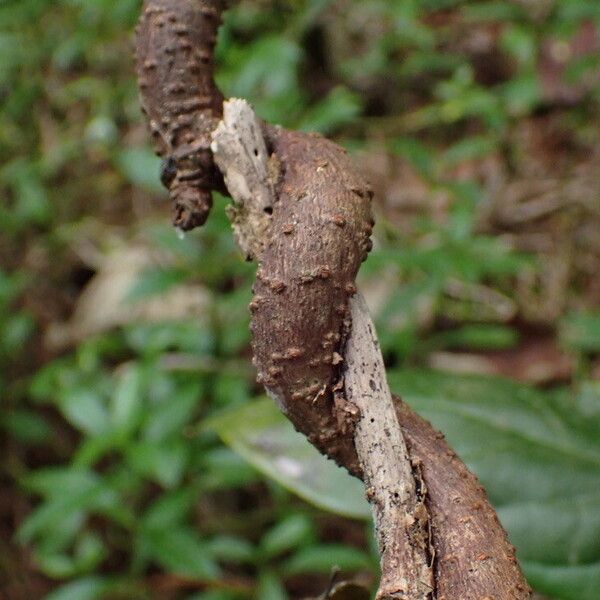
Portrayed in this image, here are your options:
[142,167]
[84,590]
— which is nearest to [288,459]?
[84,590]

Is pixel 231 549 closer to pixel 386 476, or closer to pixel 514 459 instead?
pixel 514 459

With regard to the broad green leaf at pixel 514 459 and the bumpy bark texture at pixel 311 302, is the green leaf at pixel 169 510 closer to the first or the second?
the broad green leaf at pixel 514 459

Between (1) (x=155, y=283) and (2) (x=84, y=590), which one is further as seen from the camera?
(1) (x=155, y=283)

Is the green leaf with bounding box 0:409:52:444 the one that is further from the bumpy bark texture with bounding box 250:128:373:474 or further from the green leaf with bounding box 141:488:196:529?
the bumpy bark texture with bounding box 250:128:373:474

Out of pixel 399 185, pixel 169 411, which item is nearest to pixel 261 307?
pixel 169 411

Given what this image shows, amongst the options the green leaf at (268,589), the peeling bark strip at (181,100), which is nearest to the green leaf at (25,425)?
the green leaf at (268,589)
